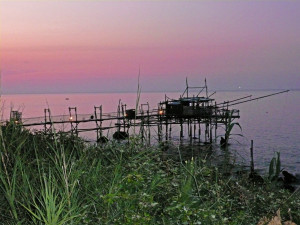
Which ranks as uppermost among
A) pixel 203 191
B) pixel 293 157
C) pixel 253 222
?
pixel 203 191

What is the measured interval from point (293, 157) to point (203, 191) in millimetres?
38406

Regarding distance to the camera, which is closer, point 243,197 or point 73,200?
point 73,200

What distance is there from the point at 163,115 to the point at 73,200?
1488 inches

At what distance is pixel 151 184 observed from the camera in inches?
146

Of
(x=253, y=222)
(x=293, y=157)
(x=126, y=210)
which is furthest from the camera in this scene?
(x=293, y=157)

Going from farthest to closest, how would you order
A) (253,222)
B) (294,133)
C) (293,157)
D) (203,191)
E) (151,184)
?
(294,133) < (293,157) < (203,191) < (253,222) < (151,184)

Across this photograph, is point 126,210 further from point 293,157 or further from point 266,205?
point 293,157

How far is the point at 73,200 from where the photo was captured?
10.9 ft

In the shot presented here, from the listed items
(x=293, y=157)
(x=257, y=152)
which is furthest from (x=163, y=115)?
(x=293, y=157)

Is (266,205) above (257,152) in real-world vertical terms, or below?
above

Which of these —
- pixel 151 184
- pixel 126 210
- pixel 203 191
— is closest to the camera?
pixel 126 210

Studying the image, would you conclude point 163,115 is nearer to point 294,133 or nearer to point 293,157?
point 293,157

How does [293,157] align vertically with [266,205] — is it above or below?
below


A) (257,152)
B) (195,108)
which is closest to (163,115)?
(195,108)
